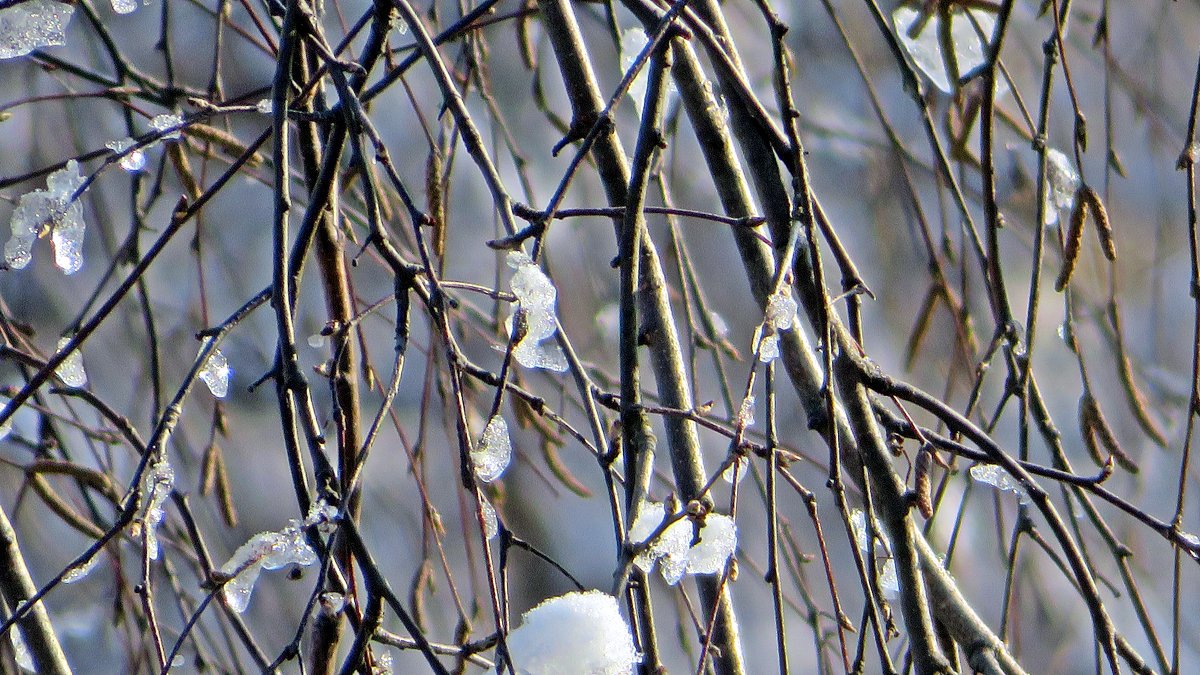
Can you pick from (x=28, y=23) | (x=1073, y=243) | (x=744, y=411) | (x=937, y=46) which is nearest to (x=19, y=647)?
(x=28, y=23)

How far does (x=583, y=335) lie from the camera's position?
270 cm

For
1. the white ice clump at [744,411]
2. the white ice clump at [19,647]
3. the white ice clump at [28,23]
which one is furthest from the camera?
the white ice clump at [19,647]

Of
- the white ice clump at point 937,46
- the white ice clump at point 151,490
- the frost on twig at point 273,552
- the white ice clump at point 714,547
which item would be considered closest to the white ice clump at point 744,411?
the white ice clump at point 714,547

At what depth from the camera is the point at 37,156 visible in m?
2.19

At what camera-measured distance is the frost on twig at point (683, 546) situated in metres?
0.73

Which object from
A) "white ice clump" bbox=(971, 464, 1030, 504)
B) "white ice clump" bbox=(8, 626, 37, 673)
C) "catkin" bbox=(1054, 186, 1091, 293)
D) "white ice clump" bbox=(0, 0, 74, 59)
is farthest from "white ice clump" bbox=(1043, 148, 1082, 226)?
"white ice clump" bbox=(8, 626, 37, 673)

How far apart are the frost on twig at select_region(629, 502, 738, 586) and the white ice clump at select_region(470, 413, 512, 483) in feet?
0.35

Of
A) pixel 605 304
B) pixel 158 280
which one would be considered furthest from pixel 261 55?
pixel 605 304

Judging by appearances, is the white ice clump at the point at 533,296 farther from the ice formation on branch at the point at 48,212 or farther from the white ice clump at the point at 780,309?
the ice formation on branch at the point at 48,212

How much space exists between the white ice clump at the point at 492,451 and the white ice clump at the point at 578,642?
11 centimetres

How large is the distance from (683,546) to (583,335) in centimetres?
195

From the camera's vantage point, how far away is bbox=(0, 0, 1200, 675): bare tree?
2.43 ft

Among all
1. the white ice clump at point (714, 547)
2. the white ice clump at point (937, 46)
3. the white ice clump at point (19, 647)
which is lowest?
the white ice clump at point (714, 547)

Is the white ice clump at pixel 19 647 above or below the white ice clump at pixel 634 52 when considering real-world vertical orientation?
below
